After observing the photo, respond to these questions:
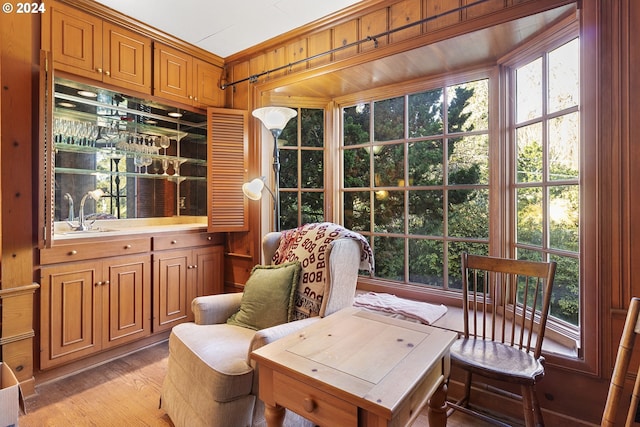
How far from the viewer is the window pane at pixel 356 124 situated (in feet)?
9.12

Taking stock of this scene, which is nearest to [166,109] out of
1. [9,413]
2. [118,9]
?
[118,9]

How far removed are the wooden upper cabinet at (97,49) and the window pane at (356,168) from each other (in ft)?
5.63

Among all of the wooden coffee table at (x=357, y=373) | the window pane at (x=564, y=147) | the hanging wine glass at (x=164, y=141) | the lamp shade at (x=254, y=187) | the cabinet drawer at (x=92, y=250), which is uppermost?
the hanging wine glass at (x=164, y=141)

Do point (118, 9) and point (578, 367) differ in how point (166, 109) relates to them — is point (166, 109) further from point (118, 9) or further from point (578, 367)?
point (578, 367)

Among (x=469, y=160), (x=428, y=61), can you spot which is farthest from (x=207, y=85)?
(x=469, y=160)

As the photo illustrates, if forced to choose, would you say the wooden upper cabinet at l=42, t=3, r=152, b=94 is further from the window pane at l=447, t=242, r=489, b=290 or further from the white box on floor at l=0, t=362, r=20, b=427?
the window pane at l=447, t=242, r=489, b=290

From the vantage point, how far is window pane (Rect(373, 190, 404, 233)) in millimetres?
2600

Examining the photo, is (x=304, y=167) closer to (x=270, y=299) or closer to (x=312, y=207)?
(x=312, y=207)

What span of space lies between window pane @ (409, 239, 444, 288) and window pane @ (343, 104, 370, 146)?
98 centimetres

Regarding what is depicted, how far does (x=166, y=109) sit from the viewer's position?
303 centimetres

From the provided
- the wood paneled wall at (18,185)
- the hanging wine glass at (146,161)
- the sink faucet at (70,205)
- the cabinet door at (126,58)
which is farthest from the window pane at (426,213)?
the sink faucet at (70,205)

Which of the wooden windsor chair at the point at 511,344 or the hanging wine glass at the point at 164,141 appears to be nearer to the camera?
the wooden windsor chair at the point at 511,344

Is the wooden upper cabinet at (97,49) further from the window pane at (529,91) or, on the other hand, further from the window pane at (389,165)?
the window pane at (529,91)

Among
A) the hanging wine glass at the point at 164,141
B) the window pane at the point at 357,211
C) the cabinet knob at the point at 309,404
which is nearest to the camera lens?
the cabinet knob at the point at 309,404
